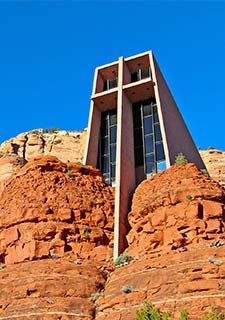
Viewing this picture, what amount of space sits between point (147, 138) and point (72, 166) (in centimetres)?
704

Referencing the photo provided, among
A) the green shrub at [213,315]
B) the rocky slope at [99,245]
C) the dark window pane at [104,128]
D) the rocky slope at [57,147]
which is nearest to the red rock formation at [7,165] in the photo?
the rocky slope at [57,147]

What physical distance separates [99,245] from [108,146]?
1208cm

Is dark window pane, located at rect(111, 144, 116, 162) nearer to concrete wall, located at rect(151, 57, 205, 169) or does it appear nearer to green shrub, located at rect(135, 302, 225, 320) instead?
concrete wall, located at rect(151, 57, 205, 169)

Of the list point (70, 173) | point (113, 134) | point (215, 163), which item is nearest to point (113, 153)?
point (113, 134)

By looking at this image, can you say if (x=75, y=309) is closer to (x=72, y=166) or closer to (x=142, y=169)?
(x=72, y=166)

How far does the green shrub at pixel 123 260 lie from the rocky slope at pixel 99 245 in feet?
1.13

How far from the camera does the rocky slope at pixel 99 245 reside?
70.5 feet

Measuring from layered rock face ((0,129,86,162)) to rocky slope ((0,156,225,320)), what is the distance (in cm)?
2514

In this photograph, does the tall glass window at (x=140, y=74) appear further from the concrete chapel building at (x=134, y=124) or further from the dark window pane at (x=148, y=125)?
the dark window pane at (x=148, y=125)

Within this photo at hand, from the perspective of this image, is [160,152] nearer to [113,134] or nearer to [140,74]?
[113,134]

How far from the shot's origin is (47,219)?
2858 cm

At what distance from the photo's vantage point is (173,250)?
80.3ft

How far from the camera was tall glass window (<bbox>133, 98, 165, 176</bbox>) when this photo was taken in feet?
118

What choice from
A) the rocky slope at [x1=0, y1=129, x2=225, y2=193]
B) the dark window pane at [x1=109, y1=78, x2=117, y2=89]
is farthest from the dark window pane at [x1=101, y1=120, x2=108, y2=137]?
the rocky slope at [x1=0, y1=129, x2=225, y2=193]
